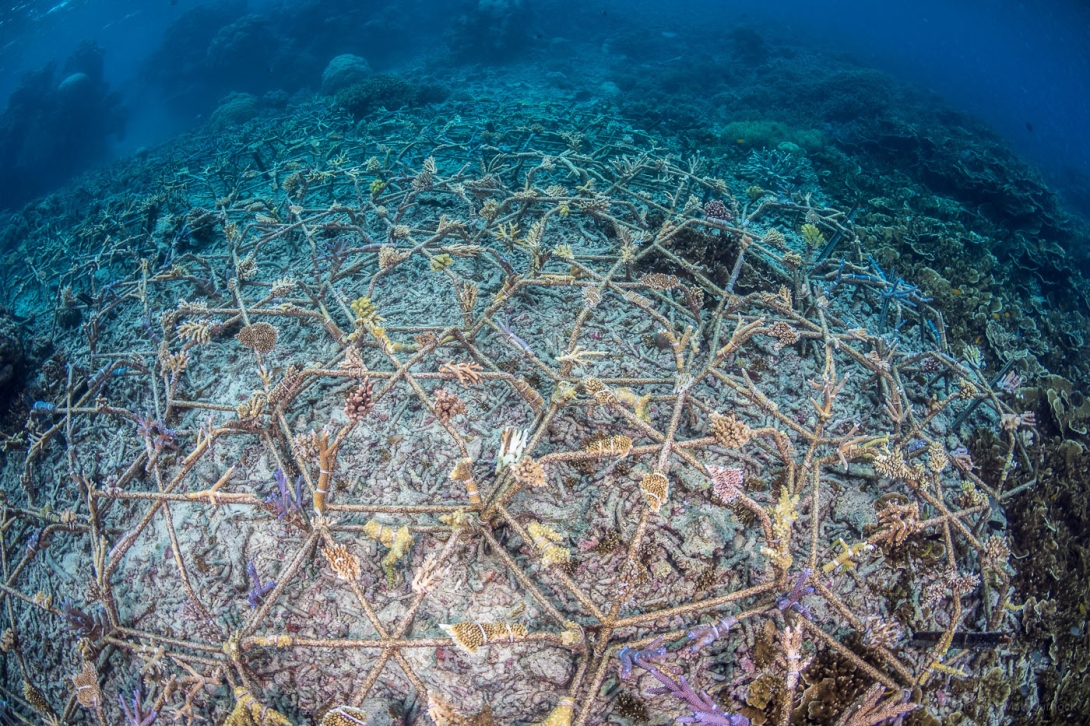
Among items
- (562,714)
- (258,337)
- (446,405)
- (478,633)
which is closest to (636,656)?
(562,714)

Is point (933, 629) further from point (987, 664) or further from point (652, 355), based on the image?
point (652, 355)

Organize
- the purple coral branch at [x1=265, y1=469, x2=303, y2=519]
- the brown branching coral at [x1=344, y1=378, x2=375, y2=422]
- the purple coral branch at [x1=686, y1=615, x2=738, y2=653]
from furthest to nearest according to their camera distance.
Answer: the brown branching coral at [x1=344, y1=378, x2=375, y2=422]
the purple coral branch at [x1=265, y1=469, x2=303, y2=519]
the purple coral branch at [x1=686, y1=615, x2=738, y2=653]

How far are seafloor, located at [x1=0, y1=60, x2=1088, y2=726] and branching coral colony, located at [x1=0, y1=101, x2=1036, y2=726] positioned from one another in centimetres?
3

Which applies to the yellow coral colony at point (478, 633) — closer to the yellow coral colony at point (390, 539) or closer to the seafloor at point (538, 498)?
the seafloor at point (538, 498)

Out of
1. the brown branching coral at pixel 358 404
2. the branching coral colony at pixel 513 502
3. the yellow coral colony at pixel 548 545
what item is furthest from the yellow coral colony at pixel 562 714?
the brown branching coral at pixel 358 404

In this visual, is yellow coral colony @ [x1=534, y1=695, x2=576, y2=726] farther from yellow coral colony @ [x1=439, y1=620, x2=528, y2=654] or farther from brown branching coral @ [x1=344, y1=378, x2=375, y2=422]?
brown branching coral @ [x1=344, y1=378, x2=375, y2=422]

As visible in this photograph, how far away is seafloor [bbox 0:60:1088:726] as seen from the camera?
10.1ft

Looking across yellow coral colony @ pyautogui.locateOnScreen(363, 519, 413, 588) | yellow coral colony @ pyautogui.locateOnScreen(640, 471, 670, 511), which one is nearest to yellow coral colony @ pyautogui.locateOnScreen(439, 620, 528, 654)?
yellow coral colony @ pyautogui.locateOnScreen(363, 519, 413, 588)

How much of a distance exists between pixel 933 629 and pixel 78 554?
6908mm

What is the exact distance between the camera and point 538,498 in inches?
144

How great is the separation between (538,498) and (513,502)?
198 millimetres

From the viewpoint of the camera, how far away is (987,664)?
345cm

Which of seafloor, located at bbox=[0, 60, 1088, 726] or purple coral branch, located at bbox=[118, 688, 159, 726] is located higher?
seafloor, located at bbox=[0, 60, 1088, 726]

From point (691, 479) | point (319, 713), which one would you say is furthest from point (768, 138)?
point (319, 713)
